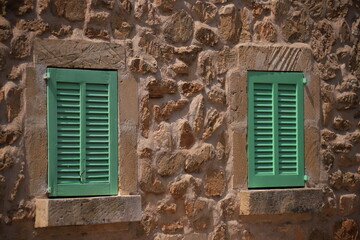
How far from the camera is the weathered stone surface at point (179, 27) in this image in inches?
234

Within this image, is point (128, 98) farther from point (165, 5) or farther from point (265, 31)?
point (265, 31)

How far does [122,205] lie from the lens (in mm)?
5633

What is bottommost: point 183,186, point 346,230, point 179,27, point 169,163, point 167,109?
point 346,230

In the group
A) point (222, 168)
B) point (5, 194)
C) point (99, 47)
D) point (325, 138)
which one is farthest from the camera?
point (325, 138)

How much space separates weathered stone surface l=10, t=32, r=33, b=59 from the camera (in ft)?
17.6

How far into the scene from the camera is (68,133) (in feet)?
18.1

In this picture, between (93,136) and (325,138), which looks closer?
(93,136)

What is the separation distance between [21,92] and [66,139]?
457 millimetres

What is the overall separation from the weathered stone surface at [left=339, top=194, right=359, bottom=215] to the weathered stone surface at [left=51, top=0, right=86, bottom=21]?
2705 millimetres

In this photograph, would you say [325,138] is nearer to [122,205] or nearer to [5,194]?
[122,205]

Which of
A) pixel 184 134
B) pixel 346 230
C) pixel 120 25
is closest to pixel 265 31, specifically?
pixel 184 134

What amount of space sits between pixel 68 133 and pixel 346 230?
2605mm

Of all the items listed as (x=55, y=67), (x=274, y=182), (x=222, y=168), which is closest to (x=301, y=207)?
(x=274, y=182)

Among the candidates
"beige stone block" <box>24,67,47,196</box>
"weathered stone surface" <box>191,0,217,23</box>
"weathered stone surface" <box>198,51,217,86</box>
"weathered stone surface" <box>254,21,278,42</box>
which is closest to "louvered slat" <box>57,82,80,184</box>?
"beige stone block" <box>24,67,47,196</box>
